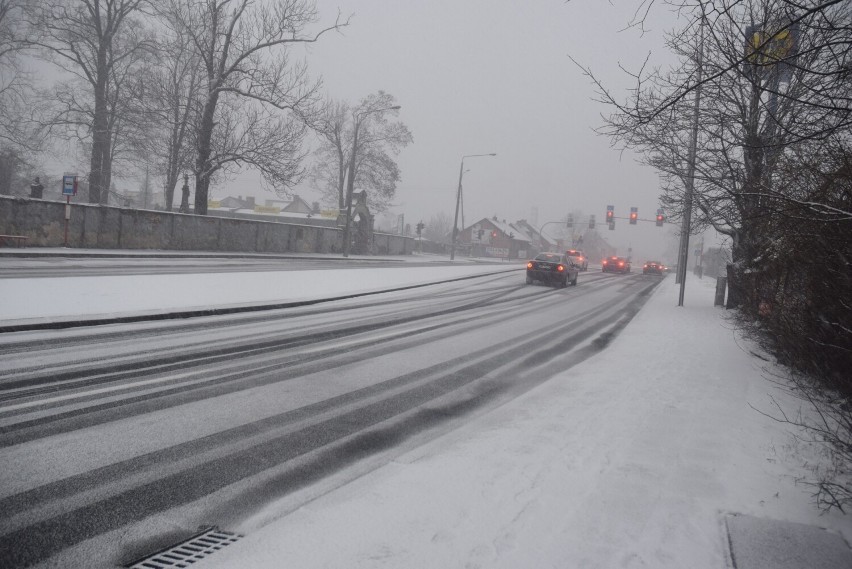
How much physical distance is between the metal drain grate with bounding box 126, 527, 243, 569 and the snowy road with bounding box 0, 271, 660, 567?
97 millimetres

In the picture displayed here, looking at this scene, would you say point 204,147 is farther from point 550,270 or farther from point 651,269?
point 651,269

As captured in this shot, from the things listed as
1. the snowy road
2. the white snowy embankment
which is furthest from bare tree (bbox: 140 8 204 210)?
the snowy road

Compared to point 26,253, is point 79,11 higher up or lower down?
higher up

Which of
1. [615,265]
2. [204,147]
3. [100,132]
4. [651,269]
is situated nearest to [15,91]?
[100,132]

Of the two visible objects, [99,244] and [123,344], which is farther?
[99,244]

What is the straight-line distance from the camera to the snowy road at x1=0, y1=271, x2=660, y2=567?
328 centimetres

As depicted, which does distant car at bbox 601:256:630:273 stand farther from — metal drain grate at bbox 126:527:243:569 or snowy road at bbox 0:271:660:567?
metal drain grate at bbox 126:527:243:569

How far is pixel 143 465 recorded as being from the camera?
389 centimetres

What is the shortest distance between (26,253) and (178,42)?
20370mm

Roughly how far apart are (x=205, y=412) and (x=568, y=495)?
129 inches

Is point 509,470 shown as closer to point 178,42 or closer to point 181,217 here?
point 181,217

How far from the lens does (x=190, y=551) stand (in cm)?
296

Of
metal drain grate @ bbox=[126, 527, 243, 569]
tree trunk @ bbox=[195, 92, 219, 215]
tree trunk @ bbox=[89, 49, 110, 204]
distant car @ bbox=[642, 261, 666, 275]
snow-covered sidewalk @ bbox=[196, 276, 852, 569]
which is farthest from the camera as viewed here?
distant car @ bbox=[642, 261, 666, 275]

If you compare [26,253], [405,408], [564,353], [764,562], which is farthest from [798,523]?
[26,253]
